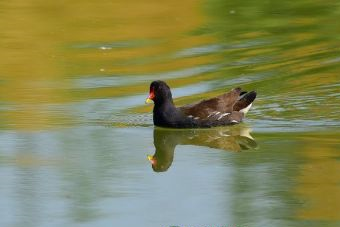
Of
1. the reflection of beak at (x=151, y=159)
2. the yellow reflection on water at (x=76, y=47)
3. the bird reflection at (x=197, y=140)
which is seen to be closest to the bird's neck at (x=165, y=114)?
the bird reflection at (x=197, y=140)

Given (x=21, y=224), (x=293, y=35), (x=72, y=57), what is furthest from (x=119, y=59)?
(x=21, y=224)

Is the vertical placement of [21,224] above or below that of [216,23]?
above

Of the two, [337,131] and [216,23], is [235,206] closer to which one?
[337,131]

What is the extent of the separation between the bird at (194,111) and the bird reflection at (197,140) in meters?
0.08

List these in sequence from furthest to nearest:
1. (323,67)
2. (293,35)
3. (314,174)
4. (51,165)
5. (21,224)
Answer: (293,35)
(323,67)
(51,165)
(314,174)
(21,224)

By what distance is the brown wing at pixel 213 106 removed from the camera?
12.1m

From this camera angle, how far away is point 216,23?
17.7 m

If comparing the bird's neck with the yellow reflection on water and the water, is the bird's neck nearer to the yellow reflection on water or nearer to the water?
the water

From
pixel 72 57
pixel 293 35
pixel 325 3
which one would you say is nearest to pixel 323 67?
pixel 293 35

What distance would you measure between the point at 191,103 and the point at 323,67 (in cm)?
236

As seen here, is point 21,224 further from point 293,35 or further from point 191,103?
point 293,35

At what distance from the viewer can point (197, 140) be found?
38.2 feet

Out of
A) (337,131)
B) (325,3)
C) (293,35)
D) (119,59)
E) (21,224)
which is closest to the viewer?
(21,224)

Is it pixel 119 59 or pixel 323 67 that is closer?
pixel 323 67
